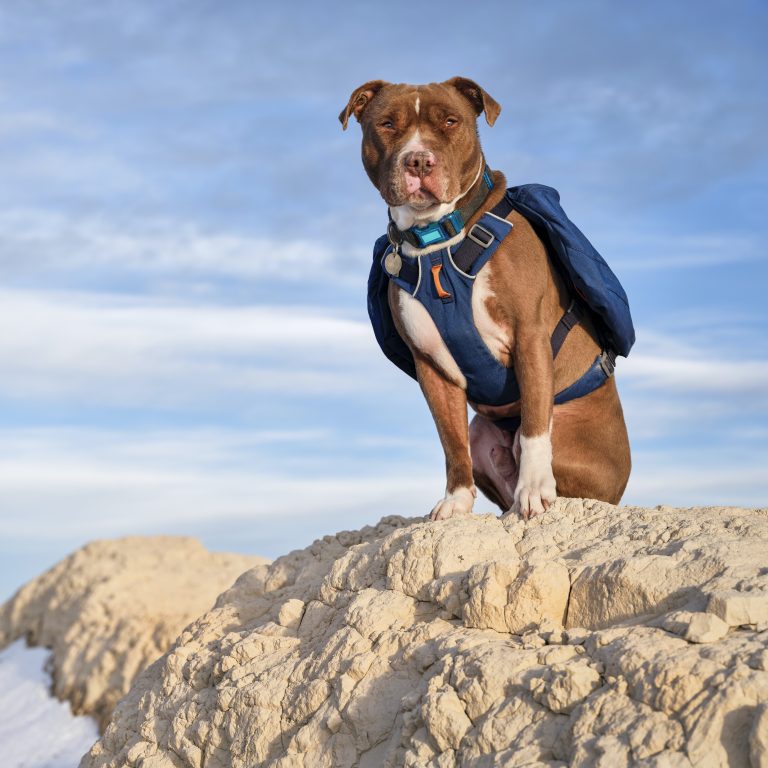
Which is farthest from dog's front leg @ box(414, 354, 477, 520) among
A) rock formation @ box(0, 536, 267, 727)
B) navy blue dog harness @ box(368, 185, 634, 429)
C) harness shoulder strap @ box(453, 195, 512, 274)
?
rock formation @ box(0, 536, 267, 727)

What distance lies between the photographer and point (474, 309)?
5.63 meters

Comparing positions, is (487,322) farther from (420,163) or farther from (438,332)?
(420,163)

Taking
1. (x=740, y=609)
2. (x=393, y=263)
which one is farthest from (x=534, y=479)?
(x=740, y=609)

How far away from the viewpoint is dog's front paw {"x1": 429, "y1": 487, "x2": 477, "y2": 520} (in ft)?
18.0

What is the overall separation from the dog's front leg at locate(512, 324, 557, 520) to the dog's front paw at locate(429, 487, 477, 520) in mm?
361

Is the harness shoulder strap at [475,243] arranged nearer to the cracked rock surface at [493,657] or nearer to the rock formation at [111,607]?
the cracked rock surface at [493,657]

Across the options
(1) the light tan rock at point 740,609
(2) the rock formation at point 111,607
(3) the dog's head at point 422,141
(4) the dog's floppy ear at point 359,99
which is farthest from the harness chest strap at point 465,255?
(2) the rock formation at point 111,607

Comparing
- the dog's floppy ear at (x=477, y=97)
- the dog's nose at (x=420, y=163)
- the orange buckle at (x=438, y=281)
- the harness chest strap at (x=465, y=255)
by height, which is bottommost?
the orange buckle at (x=438, y=281)

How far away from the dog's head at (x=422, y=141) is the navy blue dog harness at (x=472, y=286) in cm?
25

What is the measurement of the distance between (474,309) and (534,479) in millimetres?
968

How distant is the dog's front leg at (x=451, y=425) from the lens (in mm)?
5758

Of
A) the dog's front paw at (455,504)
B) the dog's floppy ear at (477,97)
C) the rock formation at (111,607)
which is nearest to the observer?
the dog's front paw at (455,504)

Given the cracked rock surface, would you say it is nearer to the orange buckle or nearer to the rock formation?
the orange buckle

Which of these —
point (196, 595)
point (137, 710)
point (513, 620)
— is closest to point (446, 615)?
point (513, 620)
